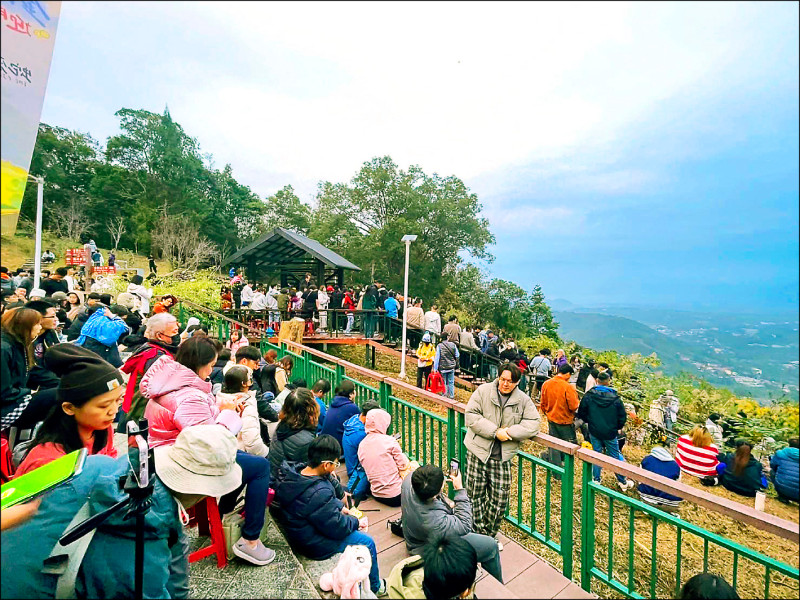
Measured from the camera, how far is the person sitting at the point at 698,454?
4261 millimetres

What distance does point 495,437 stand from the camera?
343 centimetres

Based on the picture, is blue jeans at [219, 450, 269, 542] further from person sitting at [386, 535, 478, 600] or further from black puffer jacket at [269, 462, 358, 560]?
person sitting at [386, 535, 478, 600]

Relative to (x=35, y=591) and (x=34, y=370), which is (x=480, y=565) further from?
(x=34, y=370)

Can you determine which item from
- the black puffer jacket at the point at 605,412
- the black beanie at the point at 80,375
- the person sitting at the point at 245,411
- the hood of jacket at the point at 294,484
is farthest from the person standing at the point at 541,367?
the black beanie at the point at 80,375

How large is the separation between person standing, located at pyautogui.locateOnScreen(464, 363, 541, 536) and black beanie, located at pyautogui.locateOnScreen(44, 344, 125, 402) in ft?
8.68

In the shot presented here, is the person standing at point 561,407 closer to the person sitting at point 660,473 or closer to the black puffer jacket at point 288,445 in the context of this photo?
the person sitting at point 660,473

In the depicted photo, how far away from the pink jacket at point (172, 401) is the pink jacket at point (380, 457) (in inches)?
54.7

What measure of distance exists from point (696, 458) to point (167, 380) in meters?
5.39

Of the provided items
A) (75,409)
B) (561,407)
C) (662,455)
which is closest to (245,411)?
(75,409)

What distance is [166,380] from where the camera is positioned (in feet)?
8.87

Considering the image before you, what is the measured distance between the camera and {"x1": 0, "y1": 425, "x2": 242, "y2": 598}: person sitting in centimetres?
135

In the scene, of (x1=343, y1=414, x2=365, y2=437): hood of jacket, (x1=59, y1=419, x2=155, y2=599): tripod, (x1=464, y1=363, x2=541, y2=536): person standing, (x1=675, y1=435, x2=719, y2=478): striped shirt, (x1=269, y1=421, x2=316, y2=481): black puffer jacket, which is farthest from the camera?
(x1=675, y1=435, x2=719, y2=478): striped shirt

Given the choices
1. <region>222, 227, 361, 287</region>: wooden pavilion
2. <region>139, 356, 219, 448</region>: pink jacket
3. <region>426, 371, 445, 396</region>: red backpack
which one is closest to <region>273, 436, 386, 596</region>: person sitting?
<region>139, 356, 219, 448</region>: pink jacket

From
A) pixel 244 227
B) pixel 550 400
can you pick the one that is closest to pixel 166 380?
pixel 550 400
